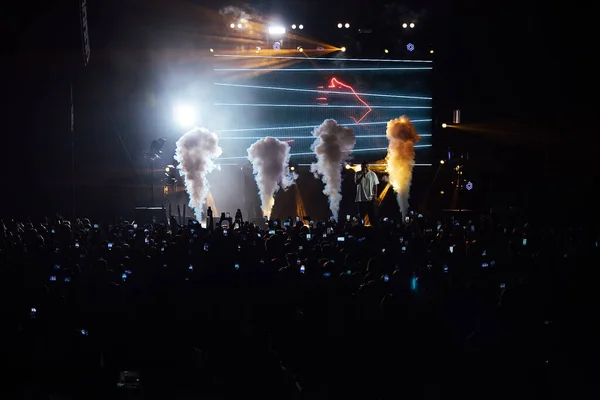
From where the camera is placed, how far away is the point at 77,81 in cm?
2848

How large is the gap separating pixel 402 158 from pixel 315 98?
542 cm

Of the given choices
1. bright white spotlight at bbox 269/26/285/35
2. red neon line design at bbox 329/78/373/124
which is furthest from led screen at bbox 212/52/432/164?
bright white spotlight at bbox 269/26/285/35

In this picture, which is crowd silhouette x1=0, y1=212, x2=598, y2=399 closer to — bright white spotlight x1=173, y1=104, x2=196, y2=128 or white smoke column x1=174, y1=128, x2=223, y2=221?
white smoke column x1=174, y1=128, x2=223, y2=221

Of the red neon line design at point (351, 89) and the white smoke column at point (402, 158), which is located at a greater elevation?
the red neon line design at point (351, 89)

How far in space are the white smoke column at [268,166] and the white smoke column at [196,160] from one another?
1911 millimetres

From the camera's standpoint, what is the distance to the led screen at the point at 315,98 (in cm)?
3156

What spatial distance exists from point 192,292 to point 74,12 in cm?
1871

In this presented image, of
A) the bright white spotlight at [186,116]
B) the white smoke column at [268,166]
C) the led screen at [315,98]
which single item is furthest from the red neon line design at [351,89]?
the bright white spotlight at [186,116]

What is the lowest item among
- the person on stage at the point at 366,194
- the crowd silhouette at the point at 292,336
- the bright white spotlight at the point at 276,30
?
the crowd silhouette at the point at 292,336

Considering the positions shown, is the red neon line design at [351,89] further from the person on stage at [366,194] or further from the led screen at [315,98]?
the person on stage at [366,194]

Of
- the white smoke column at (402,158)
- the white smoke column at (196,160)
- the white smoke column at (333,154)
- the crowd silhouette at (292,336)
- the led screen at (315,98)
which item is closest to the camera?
the crowd silhouette at (292,336)

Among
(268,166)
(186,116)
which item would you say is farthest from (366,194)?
(186,116)

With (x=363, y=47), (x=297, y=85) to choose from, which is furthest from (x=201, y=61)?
(x=363, y=47)

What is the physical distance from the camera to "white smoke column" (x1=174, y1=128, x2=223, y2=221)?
29.8 meters
